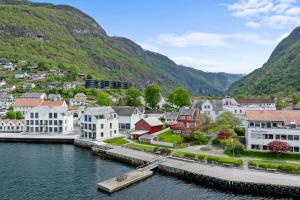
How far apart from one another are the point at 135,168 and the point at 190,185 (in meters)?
14.7

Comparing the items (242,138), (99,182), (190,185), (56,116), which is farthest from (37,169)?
(242,138)

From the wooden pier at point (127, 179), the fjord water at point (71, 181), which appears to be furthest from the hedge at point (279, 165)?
the wooden pier at point (127, 179)

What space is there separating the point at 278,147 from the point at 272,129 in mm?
5277


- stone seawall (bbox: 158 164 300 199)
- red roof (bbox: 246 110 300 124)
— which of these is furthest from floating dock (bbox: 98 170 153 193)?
red roof (bbox: 246 110 300 124)

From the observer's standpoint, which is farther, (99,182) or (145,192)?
(99,182)

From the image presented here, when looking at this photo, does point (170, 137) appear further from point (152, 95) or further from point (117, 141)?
point (152, 95)

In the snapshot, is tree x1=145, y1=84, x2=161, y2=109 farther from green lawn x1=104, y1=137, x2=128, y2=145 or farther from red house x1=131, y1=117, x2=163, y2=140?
green lawn x1=104, y1=137, x2=128, y2=145

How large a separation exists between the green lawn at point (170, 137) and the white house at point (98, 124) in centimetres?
1474

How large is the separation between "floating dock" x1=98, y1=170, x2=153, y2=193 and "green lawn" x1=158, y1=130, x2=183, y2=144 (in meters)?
22.2

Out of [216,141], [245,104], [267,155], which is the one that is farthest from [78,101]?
[267,155]

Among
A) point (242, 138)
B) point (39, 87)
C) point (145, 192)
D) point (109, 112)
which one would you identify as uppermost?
point (39, 87)

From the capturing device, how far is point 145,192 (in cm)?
5150

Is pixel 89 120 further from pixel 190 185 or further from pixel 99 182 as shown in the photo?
pixel 190 185

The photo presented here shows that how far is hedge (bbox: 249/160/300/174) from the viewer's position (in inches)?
2194
